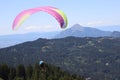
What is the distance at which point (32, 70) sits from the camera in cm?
19275

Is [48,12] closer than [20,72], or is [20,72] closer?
[48,12]

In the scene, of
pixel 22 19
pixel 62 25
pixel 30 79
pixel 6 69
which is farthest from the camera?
pixel 6 69

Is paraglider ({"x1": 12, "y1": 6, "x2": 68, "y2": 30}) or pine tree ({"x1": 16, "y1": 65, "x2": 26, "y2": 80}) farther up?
paraglider ({"x1": 12, "y1": 6, "x2": 68, "y2": 30})

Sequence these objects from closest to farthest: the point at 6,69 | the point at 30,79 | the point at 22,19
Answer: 1. the point at 22,19
2. the point at 30,79
3. the point at 6,69

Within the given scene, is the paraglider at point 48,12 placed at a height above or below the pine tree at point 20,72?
above

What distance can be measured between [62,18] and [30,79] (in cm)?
11608

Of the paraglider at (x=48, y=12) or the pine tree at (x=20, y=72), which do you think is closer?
the paraglider at (x=48, y=12)

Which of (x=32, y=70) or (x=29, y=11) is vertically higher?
(x=29, y=11)

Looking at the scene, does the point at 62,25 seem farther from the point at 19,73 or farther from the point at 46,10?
the point at 19,73

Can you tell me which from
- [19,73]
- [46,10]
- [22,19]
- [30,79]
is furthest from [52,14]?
[19,73]

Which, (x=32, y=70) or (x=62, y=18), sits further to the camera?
(x=32, y=70)

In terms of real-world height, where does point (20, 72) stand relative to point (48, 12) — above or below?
below

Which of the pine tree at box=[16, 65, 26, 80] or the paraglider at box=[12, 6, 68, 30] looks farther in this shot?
the pine tree at box=[16, 65, 26, 80]

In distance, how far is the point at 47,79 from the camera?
172875 mm
